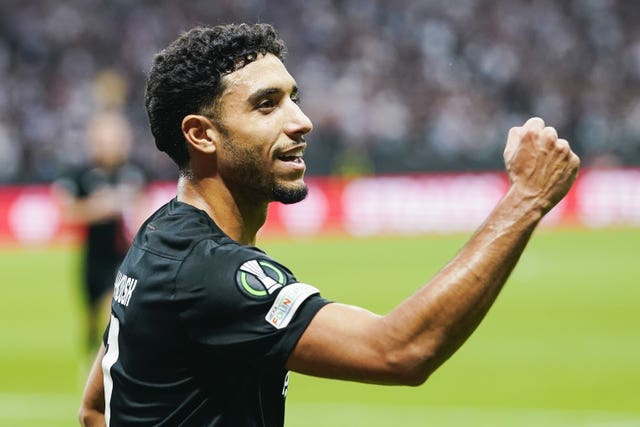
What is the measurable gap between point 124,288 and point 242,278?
508mm

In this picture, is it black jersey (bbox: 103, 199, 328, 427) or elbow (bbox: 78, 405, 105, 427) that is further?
elbow (bbox: 78, 405, 105, 427)

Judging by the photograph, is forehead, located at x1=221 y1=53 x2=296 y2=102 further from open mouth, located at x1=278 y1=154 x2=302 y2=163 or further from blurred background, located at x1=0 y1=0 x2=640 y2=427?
blurred background, located at x1=0 y1=0 x2=640 y2=427

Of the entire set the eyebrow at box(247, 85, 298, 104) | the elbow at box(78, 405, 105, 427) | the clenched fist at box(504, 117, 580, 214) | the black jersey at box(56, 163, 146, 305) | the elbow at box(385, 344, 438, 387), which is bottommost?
the elbow at box(78, 405, 105, 427)

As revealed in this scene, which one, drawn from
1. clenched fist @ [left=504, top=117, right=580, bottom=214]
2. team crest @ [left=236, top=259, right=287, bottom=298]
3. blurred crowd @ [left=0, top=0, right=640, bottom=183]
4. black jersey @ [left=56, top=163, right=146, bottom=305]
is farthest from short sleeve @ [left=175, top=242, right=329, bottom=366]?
blurred crowd @ [left=0, top=0, right=640, bottom=183]

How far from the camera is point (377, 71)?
107 ft

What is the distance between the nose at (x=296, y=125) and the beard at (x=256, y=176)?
4.7 inches

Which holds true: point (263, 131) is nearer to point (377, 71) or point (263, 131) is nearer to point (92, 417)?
point (92, 417)

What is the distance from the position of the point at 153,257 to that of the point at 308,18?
1227 inches

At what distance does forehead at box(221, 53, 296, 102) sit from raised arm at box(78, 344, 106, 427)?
102 centimetres

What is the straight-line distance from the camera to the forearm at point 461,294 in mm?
3145

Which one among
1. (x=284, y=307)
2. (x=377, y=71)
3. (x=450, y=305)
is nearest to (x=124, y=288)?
(x=284, y=307)

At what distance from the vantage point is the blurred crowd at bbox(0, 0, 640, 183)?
29172mm

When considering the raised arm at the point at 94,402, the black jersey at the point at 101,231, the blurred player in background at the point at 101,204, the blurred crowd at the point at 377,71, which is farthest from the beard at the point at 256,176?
the blurred crowd at the point at 377,71

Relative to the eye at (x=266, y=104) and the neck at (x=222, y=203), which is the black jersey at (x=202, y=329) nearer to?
the neck at (x=222, y=203)
